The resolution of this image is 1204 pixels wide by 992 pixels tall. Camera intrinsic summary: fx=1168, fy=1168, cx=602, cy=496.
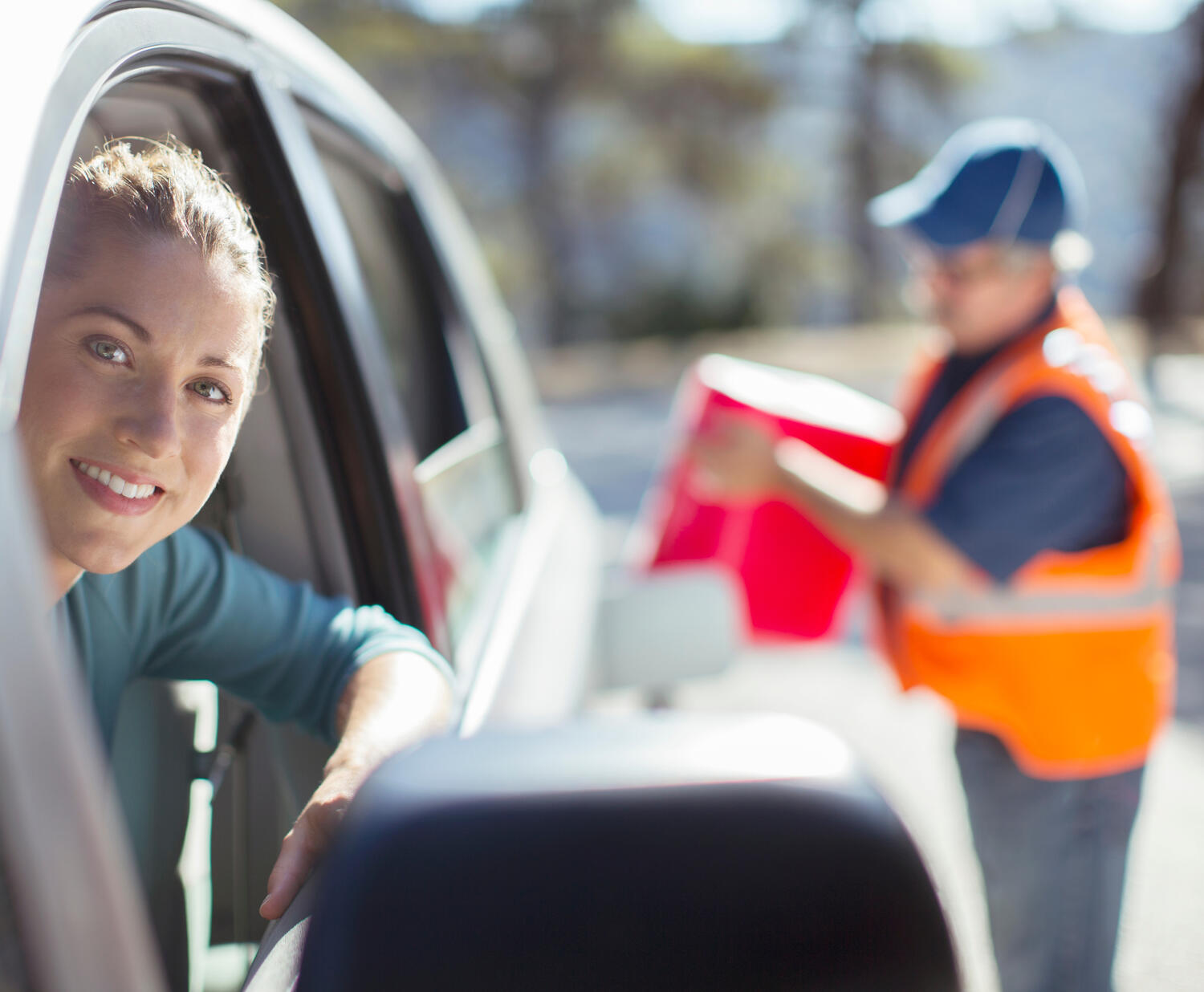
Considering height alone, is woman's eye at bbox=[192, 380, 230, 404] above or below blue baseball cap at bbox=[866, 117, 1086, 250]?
below

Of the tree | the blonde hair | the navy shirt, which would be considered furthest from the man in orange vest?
the tree

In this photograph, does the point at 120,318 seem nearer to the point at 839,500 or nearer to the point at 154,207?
the point at 154,207

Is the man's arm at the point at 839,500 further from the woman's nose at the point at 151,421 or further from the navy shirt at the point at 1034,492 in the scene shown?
the woman's nose at the point at 151,421

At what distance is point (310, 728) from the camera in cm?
124

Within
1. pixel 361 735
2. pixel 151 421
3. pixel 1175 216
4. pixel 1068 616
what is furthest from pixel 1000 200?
pixel 1175 216

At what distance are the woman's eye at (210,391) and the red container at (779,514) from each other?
2187 millimetres

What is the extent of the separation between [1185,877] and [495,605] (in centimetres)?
283

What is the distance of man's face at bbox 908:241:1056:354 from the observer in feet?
7.68

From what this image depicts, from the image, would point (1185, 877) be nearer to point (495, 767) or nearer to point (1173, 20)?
point (495, 767)

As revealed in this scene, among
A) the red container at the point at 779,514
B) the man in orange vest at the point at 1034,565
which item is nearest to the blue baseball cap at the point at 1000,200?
the man in orange vest at the point at 1034,565

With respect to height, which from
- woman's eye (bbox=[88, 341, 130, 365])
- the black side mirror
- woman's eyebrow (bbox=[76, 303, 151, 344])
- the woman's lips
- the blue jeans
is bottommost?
the blue jeans

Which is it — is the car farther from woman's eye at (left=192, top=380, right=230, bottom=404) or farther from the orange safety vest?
the orange safety vest

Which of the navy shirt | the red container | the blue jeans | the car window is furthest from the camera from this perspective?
the red container

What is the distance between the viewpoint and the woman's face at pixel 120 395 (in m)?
A: 0.91
